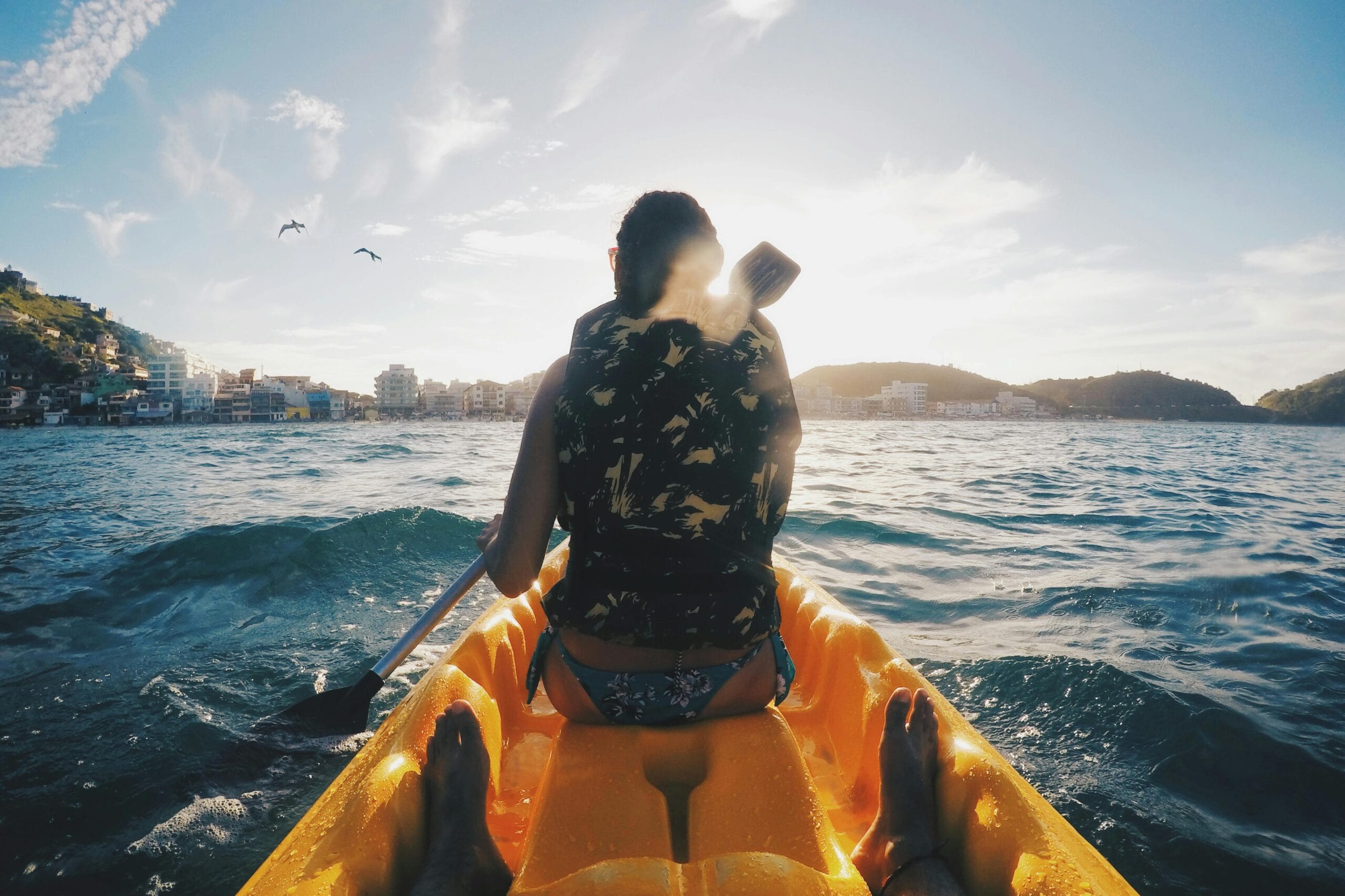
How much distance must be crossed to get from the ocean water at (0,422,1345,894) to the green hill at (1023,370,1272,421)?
354ft

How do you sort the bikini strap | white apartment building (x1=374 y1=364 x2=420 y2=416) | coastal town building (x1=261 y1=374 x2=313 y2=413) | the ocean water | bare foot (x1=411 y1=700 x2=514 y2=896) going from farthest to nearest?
1. white apartment building (x1=374 y1=364 x2=420 y2=416)
2. coastal town building (x1=261 y1=374 x2=313 y2=413)
3. the ocean water
4. the bikini strap
5. bare foot (x1=411 y1=700 x2=514 y2=896)

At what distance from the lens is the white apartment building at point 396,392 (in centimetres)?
10019

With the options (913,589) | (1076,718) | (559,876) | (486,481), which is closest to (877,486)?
(913,589)

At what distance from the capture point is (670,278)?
4.56ft

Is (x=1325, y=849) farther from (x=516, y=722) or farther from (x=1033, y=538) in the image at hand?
(x=1033, y=538)

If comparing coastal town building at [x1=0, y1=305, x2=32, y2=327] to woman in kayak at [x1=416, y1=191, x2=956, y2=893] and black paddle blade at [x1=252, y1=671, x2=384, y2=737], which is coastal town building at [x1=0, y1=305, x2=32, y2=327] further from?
woman in kayak at [x1=416, y1=191, x2=956, y2=893]

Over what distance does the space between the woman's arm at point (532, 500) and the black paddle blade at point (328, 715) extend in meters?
1.90

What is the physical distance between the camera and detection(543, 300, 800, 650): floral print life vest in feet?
4.23

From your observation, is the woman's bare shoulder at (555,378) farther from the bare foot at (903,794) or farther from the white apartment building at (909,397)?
the white apartment building at (909,397)

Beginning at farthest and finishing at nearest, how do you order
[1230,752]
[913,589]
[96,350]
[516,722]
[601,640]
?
1. [96,350]
2. [913,589]
3. [1230,752]
4. [516,722]
5. [601,640]

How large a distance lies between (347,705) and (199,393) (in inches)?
3798

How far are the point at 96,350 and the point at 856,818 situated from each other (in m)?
117

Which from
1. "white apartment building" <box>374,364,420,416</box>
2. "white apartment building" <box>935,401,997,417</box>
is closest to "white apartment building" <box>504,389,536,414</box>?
"white apartment building" <box>374,364,420,416</box>

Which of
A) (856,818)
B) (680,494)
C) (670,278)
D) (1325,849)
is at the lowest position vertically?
(1325,849)
